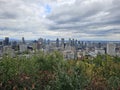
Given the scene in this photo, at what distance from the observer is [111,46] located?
81.2ft

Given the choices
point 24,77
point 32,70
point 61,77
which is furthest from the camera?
point 32,70

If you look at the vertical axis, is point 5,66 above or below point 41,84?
above

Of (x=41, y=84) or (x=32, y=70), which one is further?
(x=32, y=70)

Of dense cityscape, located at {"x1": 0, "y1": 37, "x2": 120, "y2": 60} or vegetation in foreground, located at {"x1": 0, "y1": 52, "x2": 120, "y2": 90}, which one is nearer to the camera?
vegetation in foreground, located at {"x1": 0, "y1": 52, "x2": 120, "y2": 90}

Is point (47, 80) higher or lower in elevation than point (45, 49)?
lower

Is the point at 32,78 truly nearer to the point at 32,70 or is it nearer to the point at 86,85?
the point at 32,70

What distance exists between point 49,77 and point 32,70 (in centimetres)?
90

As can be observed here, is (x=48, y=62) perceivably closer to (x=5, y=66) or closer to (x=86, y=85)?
→ (x=5, y=66)

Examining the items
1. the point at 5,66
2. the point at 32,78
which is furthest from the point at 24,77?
the point at 5,66

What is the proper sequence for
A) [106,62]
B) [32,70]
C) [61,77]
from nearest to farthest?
[61,77] → [32,70] → [106,62]

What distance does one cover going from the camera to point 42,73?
16.9ft

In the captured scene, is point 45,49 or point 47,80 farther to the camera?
point 45,49

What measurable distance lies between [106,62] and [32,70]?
16.2 feet

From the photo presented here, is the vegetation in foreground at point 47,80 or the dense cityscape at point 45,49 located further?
the dense cityscape at point 45,49
